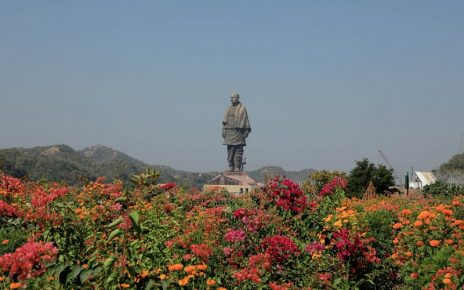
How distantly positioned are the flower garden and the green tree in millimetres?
16784

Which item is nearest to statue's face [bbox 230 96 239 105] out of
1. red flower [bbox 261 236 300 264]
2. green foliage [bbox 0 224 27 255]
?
green foliage [bbox 0 224 27 255]

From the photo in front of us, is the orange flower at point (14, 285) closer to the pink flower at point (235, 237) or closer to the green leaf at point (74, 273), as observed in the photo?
the green leaf at point (74, 273)

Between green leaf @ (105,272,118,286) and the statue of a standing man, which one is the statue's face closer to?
the statue of a standing man

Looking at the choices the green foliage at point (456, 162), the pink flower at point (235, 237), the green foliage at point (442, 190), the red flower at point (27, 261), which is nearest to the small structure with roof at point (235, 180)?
the green foliage at point (442, 190)

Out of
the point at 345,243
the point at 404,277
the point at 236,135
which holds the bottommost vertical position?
the point at 404,277

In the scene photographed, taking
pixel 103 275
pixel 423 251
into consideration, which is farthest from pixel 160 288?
pixel 423 251

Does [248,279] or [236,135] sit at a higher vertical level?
[236,135]

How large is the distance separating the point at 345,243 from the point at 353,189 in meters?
20.4

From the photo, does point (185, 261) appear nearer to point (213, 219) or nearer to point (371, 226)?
point (213, 219)

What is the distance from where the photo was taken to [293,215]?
9.12 meters

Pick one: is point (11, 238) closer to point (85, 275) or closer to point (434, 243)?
point (85, 275)

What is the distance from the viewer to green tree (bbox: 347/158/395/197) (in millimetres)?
26844

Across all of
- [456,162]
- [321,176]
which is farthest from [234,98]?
[456,162]

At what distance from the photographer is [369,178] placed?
26891 mm
